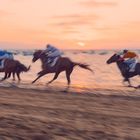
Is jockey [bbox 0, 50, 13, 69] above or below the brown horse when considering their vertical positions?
above

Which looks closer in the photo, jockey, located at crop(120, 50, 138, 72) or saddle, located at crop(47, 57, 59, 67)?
jockey, located at crop(120, 50, 138, 72)

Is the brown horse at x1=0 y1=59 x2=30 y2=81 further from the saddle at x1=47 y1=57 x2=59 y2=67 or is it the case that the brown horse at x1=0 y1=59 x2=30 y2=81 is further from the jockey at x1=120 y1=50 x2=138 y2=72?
the jockey at x1=120 y1=50 x2=138 y2=72

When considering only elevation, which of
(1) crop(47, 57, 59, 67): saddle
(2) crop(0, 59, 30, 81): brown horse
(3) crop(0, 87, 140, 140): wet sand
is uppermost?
(1) crop(47, 57, 59, 67): saddle

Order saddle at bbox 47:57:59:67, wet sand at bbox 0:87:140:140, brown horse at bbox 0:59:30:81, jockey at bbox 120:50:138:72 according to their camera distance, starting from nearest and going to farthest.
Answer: wet sand at bbox 0:87:140:140 → jockey at bbox 120:50:138:72 → saddle at bbox 47:57:59:67 → brown horse at bbox 0:59:30:81

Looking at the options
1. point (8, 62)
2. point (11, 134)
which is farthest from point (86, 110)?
point (8, 62)

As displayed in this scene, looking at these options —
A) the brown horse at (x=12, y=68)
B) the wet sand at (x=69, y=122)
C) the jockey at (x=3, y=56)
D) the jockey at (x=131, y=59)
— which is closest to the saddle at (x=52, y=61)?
the brown horse at (x=12, y=68)

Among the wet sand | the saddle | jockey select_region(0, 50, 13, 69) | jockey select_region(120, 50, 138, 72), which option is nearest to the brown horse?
jockey select_region(0, 50, 13, 69)

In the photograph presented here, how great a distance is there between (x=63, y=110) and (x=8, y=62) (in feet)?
38.5

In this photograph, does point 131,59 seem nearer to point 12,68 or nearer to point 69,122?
point 12,68

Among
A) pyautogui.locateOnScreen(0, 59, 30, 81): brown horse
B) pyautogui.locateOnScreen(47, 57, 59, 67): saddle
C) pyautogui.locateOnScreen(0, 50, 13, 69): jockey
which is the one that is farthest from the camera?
pyautogui.locateOnScreen(0, 50, 13, 69): jockey

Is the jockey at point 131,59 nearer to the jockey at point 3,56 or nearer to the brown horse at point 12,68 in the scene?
the brown horse at point 12,68

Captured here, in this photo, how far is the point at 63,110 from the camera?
937 centimetres

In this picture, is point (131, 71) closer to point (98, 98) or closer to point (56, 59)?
point (56, 59)

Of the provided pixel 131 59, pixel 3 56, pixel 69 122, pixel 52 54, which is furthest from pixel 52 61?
pixel 69 122
